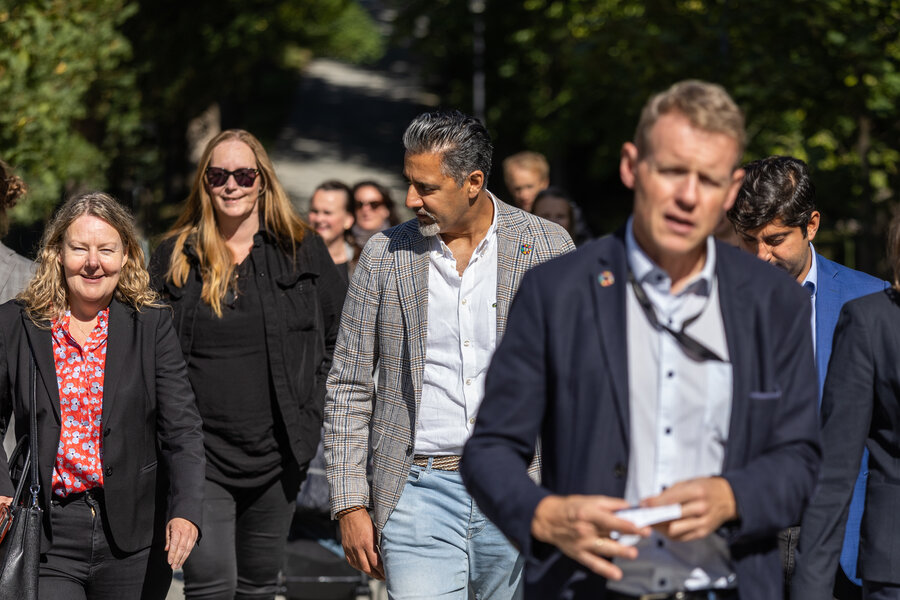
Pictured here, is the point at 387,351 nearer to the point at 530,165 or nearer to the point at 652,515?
the point at 652,515

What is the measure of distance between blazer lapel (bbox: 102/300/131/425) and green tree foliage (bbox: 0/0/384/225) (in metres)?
4.25

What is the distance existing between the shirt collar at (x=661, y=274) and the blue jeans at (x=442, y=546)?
1.60 m

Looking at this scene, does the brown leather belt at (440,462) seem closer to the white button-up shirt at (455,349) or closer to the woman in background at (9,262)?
the white button-up shirt at (455,349)

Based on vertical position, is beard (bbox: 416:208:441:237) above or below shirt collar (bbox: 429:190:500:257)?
above

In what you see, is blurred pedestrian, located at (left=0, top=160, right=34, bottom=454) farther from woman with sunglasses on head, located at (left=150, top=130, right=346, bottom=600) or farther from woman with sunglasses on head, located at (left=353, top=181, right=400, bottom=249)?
woman with sunglasses on head, located at (left=353, top=181, right=400, bottom=249)

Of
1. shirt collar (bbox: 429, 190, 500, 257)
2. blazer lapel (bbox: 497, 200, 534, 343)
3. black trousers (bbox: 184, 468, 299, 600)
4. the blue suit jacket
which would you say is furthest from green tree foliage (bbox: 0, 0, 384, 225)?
the blue suit jacket

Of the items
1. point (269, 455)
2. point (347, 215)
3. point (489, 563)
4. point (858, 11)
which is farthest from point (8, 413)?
point (858, 11)

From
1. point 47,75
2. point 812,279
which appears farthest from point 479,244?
point 47,75

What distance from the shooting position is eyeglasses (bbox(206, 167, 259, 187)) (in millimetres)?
5422

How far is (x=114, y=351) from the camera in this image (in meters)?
4.41

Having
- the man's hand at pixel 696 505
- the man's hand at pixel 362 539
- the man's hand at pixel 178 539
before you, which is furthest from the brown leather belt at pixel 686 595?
the man's hand at pixel 178 539

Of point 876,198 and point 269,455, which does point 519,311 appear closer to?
point 269,455

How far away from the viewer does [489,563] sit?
4113 millimetres

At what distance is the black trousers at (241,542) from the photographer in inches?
203
